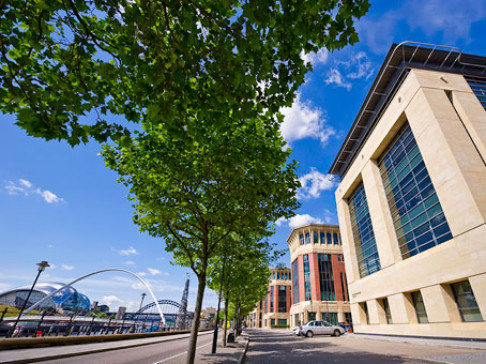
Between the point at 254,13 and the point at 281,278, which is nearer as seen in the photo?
the point at 254,13

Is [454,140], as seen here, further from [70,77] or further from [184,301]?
[184,301]

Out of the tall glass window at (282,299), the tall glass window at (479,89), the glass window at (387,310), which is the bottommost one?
the glass window at (387,310)

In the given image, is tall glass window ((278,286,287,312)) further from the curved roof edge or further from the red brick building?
the curved roof edge

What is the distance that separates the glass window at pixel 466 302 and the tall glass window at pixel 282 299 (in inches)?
2749

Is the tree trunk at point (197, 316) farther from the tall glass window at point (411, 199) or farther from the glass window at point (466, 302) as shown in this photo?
the tall glass window at point (411, 199)

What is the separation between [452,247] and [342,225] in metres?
19.5

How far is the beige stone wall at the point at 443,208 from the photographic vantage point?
14.3 m

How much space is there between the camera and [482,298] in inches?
516

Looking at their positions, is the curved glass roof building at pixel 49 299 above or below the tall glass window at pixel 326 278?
below

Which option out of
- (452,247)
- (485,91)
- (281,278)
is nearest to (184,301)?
(281,278)

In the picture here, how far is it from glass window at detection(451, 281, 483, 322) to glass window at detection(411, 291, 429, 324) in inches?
132

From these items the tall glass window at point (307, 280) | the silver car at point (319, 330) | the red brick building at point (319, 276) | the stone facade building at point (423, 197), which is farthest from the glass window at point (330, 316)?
the silver car at point (319, 330)

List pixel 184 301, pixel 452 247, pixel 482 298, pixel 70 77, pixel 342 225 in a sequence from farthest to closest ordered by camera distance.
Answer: pixel 184 301 → pixel 342 225 → pixel 452 247 → pixel 482 298 → pixel 70 77

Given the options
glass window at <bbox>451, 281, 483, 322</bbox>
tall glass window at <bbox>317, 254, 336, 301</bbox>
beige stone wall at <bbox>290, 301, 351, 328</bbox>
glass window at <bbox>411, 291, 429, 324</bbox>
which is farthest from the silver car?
tall glass window at <bbox>317, 254, 336, 301</bbox>
